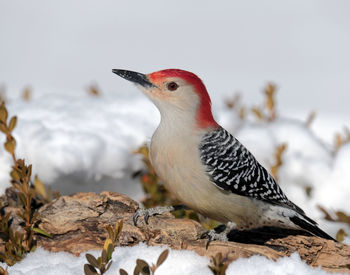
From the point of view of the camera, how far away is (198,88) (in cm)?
504

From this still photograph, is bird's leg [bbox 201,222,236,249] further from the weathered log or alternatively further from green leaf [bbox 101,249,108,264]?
green leaf [bbox 101,249,108,264]

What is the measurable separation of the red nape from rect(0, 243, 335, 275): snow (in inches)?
54.1

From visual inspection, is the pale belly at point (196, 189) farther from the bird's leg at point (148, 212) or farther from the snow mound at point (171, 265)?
the snow mound at point (171, 265)

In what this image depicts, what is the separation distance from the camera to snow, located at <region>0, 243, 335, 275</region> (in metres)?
3.78

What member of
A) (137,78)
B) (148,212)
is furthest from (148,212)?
(137,78)

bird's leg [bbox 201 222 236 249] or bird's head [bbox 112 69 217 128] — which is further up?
bird's head [bbox 112 69 217 128]

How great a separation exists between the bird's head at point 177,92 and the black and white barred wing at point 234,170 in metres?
0.23

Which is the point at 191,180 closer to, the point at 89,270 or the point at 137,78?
the point at 137,78

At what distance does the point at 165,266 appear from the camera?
3.84m

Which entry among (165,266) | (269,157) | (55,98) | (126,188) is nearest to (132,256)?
(165,266)

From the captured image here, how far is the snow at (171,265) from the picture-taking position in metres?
3.78

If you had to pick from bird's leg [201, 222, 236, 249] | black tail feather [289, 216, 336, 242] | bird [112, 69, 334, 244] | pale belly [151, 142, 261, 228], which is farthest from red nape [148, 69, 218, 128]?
black tail feather [289, 216, 336, 242]

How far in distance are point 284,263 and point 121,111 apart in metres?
4.03

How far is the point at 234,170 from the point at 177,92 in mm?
876
